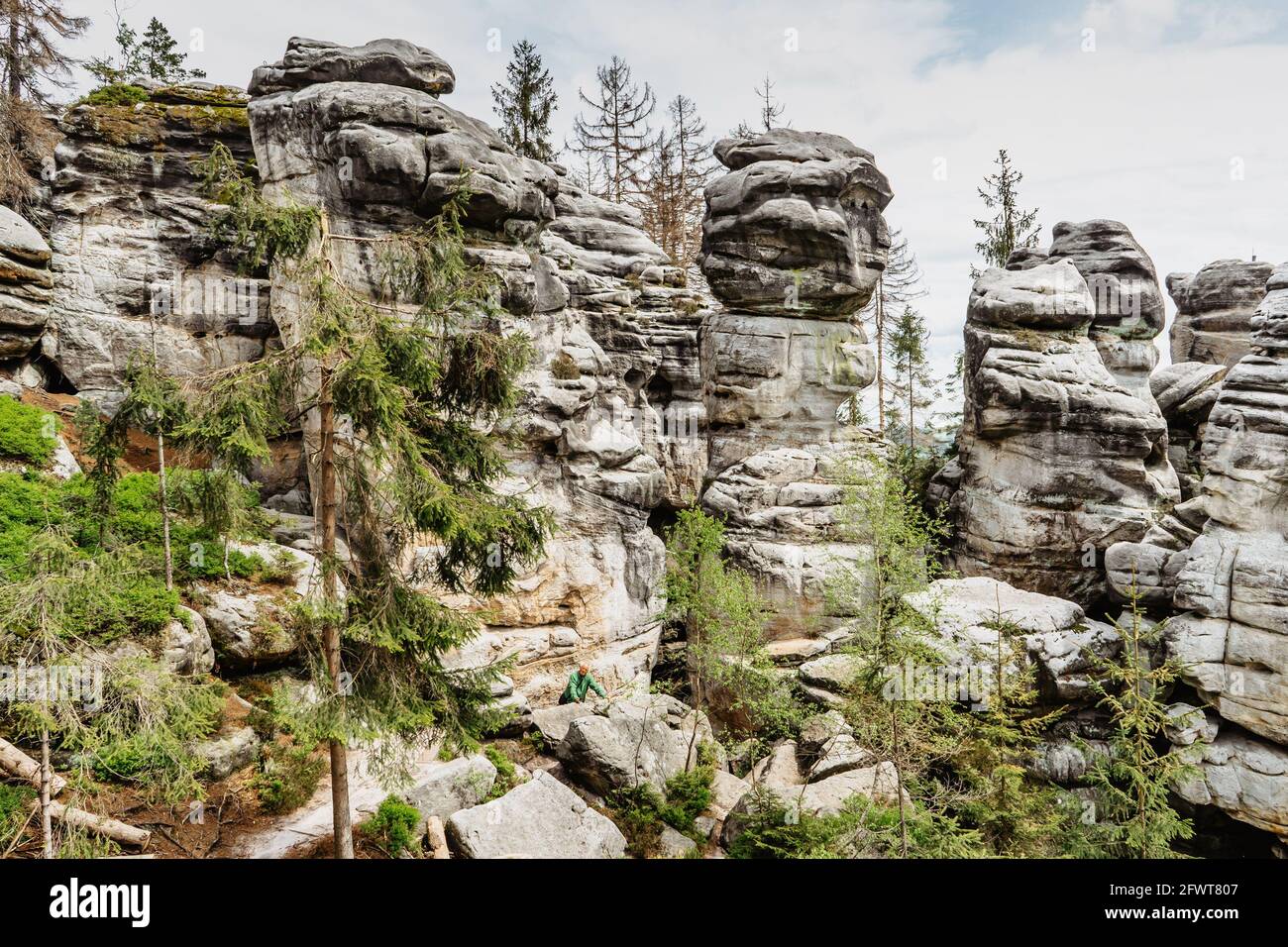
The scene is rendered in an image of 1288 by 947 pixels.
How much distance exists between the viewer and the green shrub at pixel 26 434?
13.5 m

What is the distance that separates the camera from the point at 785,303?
80.7ft

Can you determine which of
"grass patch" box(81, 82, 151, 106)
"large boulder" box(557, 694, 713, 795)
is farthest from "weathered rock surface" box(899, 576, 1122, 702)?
"grass patch" box(81, 82, 151, 106)

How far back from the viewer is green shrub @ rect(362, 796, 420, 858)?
992 cm

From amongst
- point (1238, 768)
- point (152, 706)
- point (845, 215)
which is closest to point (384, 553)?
point (152, 706)

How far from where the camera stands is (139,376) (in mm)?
8234

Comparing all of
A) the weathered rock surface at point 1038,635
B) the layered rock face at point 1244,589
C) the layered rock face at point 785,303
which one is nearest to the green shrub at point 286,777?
the weathered rock surface at point 1038,635

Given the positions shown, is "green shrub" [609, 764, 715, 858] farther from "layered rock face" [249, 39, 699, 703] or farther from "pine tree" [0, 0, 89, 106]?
"pine tree" [0, 0, 89, 106]

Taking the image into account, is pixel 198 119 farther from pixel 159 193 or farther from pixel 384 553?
pixel 384 553

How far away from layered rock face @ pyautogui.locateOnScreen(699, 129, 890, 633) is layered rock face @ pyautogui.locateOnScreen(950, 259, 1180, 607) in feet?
14.6

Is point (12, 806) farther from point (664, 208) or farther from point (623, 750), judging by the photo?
point (664, 208)

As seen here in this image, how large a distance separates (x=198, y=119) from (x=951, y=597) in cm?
2480

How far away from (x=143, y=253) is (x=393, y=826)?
58.2 feet

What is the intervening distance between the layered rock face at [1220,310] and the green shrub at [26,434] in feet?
124
